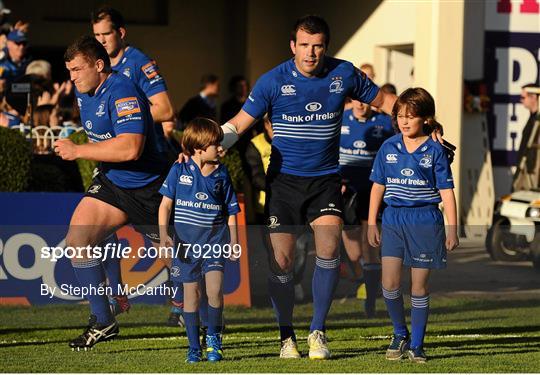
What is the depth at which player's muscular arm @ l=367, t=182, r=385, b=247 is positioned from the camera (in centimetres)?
927

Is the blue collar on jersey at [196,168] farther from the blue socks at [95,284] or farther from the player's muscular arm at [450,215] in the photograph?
the player's muscular arm at [450,215]

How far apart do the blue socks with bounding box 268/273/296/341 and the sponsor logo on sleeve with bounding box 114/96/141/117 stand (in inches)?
55.9

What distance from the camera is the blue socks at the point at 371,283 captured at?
11.6m

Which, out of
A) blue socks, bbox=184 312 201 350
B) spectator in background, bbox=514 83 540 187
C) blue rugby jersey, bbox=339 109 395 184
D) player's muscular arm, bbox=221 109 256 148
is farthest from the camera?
spectator in background, bbox=514 83 540 187

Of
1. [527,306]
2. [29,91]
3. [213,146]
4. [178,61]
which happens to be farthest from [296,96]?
[178,61]

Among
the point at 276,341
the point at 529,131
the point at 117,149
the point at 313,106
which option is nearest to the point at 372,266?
the point at 276,341

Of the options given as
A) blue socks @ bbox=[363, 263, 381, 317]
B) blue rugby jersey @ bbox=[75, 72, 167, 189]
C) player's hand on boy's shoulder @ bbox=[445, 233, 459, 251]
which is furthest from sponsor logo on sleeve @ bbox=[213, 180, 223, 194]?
blue socks @ bbox=[363, 263, 381, 317]

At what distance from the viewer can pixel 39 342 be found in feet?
32.7

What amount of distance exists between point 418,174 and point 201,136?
1.40 m

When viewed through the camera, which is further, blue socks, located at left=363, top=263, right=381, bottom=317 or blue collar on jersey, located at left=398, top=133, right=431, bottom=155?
blue socks, located at left=363, top=263, right=381, bottom=317

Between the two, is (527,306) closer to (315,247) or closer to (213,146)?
(315,247)

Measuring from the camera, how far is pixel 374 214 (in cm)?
927

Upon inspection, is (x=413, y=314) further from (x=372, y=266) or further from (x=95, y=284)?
(x=372, y=266)

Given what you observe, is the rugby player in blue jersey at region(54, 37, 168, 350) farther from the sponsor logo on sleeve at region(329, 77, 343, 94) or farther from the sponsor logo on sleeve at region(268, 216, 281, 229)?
the sponsor logo on sleeve at region(329, 77, 343, 94)
